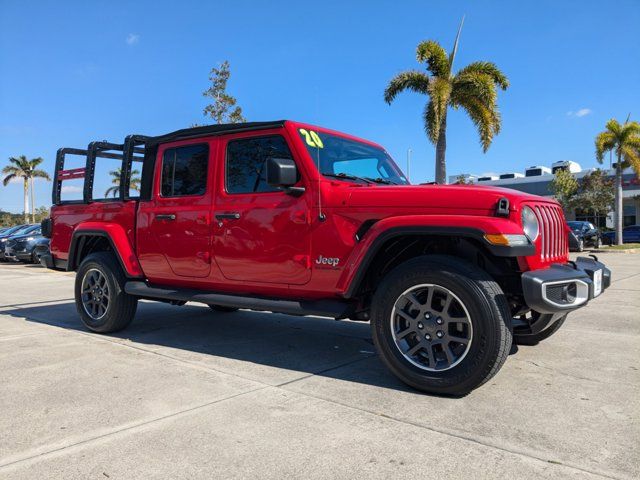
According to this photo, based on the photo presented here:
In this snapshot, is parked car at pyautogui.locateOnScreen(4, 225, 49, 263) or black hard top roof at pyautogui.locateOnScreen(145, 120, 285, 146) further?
parked car at pyautogui.locateOnScreen(4, 225, 49, 263)

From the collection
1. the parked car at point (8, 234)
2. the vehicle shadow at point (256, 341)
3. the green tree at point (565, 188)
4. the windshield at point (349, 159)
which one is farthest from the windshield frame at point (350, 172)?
the green tree at point (565, 188)

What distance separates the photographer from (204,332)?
18.6 feet

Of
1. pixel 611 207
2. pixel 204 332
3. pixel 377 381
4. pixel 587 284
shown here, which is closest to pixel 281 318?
pixel 204 332

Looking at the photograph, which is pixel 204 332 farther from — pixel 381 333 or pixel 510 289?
pixel 510 289

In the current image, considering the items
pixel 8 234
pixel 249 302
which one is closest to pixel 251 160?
pixel 249 302

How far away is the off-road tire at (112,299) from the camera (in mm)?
5418

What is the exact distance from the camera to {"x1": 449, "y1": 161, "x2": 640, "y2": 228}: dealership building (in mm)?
43219

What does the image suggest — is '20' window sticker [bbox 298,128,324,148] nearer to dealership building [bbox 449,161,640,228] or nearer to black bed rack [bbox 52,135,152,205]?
black bed rack [bbox 52,135,152,205]

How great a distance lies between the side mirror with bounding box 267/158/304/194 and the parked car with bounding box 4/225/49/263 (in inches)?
665

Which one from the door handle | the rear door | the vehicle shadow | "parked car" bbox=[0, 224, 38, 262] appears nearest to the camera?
the vehicle shadow

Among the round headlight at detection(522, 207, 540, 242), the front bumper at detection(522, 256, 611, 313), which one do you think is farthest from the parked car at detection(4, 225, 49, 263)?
the front bumper at detection(522, 256, 611, 313)

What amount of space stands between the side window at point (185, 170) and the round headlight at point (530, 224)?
2834 mm

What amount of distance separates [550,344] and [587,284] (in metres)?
1.62

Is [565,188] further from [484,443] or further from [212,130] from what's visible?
[484,443]
